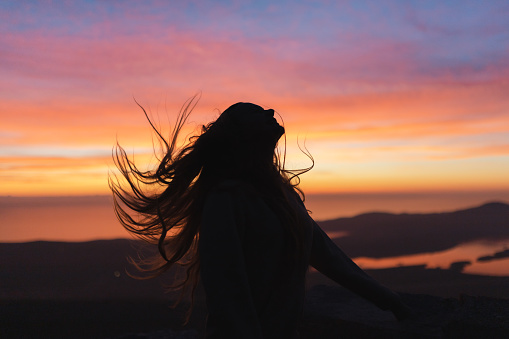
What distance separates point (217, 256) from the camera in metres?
1.61

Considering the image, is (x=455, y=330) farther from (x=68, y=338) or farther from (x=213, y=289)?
(x=68, y=338)

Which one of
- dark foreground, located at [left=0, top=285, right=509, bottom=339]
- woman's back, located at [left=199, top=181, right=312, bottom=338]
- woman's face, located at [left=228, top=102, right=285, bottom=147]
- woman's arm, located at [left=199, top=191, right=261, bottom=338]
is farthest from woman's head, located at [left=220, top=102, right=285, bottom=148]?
dark foreground, located at [left=0, top=285, right=509, bottom=339]

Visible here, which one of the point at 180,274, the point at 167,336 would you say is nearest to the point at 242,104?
the point at 180,274

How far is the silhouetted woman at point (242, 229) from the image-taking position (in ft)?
5.23

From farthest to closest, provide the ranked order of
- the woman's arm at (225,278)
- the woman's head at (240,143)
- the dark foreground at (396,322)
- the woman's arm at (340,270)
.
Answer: the dark foreground at (396,322) → the woman's arm at (340,270) → the woman's head at (240,143) → the woman's arm at (225,278)

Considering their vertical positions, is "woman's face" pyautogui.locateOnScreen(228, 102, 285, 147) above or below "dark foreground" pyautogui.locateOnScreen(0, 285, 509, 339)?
above

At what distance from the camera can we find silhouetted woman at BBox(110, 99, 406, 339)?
159cm

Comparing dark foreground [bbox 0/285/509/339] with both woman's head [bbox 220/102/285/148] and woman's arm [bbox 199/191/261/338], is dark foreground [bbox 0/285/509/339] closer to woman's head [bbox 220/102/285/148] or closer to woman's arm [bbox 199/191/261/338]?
woman's arm [bbox 199/191/261/338]

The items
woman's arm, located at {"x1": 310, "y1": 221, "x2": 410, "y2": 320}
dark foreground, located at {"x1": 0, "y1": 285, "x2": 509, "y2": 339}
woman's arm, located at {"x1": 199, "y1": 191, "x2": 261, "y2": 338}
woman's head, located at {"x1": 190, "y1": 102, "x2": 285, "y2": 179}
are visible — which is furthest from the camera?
dark foreground, located at {"x1": 0, "y1": 285, "x2": 509, "y2": 339}

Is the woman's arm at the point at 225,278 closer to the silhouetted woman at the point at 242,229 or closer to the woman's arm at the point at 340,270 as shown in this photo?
the silhouetted woman at the point at 242,229

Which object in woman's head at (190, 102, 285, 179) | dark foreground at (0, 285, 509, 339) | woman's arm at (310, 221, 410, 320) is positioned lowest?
dark foreground at (0, 285, 509, 339)

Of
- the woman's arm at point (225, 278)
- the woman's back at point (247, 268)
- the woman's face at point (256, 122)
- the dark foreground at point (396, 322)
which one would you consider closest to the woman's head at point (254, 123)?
the woman's face at point (256, 122)

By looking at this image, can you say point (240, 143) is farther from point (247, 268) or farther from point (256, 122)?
point (247, 268)


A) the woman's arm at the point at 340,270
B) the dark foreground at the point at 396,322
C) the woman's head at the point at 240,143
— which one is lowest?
the dark foreground at the point at 396,322
